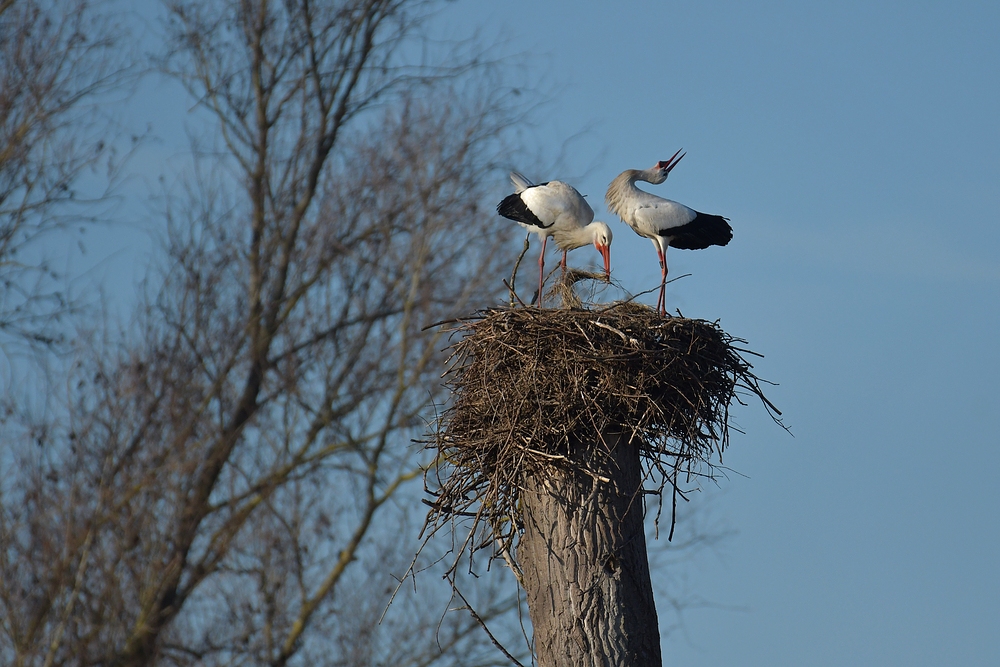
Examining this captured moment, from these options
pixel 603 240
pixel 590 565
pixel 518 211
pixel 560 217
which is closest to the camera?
pixel 590 565

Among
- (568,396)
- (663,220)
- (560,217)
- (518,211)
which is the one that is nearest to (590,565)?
(568,396)

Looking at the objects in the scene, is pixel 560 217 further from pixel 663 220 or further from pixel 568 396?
pixel 568 396

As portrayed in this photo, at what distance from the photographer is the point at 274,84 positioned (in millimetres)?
16125

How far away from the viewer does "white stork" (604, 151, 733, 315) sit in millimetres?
7512

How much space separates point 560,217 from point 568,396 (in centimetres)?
327

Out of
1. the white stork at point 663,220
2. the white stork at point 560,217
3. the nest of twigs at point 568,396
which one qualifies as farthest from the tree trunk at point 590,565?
the white stork at point 560,217

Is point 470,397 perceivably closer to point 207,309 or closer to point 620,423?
point 620,423

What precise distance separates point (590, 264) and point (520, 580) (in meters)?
3.38

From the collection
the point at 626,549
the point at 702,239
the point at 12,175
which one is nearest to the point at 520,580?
the point at 626,549

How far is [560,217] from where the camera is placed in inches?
323

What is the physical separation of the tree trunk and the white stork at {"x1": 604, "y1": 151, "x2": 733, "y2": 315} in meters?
2.61

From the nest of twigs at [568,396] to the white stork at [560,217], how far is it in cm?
234

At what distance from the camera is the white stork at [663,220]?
24.6ft

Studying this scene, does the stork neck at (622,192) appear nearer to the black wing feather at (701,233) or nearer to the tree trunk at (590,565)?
the black wing feather at (701,233)
